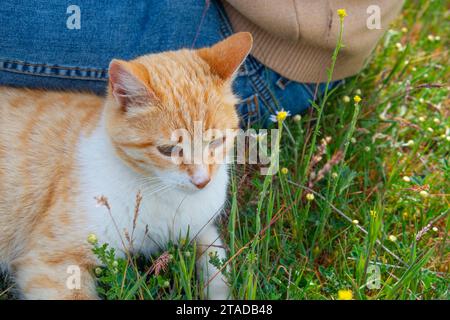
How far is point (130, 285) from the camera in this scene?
1824mm

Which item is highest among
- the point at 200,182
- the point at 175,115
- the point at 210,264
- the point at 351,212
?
the point at 175,115

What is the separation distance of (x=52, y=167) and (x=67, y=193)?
134 millimetres

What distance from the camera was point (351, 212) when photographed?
2.24 meters

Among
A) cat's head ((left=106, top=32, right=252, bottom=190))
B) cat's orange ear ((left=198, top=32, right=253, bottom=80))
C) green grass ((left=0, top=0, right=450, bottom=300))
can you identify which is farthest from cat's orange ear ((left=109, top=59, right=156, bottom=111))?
green grass ((left=0, top=0, right=450, bottom=300))

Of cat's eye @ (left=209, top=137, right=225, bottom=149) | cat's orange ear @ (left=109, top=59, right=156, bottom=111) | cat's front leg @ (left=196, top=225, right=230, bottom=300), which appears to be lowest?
cat's front leg @ (left=196, top=225, right=230, bottom=300)

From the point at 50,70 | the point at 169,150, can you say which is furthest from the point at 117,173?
the point at 50,70

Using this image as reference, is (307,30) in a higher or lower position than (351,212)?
higher

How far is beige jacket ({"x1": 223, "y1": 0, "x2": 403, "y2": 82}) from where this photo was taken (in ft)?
7.02

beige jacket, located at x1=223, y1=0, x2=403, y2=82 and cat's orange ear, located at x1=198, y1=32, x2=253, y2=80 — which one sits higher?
beige jacket, located at x1=223, y1=0, x2=403, y2=82

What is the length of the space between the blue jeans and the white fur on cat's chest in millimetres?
406

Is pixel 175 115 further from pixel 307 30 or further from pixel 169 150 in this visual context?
pixel 307 30

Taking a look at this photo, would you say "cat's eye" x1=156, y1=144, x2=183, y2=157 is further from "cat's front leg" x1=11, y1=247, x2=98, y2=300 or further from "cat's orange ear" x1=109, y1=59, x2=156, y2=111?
"cat's front leg" x1=11, y1=247, x2=98, y2=300

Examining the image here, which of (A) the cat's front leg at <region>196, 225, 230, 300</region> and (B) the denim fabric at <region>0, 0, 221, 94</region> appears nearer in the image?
(A) the cat's front leg at <region>196, 225, 230, 300</region>

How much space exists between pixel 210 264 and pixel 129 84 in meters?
0.70
